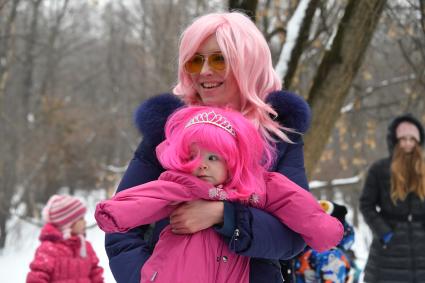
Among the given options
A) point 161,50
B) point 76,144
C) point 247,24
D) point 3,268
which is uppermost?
point 161,50

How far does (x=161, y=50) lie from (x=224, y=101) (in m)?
9.30

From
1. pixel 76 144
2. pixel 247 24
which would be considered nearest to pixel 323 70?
pixel 247 24

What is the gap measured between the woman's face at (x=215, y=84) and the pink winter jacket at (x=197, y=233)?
0.39 meters

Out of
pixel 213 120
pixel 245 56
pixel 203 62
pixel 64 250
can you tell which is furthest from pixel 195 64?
pixel 64 250

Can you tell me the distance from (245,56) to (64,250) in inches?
121

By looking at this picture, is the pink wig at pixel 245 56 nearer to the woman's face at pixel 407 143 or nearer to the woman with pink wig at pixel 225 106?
the woman with pink wig at pixel 225 106

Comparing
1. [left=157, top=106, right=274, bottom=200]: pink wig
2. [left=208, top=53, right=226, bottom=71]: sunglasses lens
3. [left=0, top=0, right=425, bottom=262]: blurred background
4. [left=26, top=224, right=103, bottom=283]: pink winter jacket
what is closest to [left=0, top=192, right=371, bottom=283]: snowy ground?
[left=0, top=0, right=425, bottom=262]: blurred background

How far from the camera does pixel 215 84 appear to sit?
1.89m

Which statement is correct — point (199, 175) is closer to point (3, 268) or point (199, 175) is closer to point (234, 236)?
point (234, 236)

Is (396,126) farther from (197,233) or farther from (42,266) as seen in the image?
(197,233)

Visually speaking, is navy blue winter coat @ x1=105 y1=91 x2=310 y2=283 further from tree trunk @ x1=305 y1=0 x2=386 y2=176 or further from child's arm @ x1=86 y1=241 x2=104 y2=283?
child's arm @ x1=86 y1=241 x2=104 y2=283

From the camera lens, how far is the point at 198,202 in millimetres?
1562

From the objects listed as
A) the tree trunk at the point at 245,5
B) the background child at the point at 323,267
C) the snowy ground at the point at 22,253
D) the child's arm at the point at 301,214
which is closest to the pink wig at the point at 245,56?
the child's arm at the point at 301,214

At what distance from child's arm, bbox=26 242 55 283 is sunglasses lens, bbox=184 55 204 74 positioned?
277 cm
